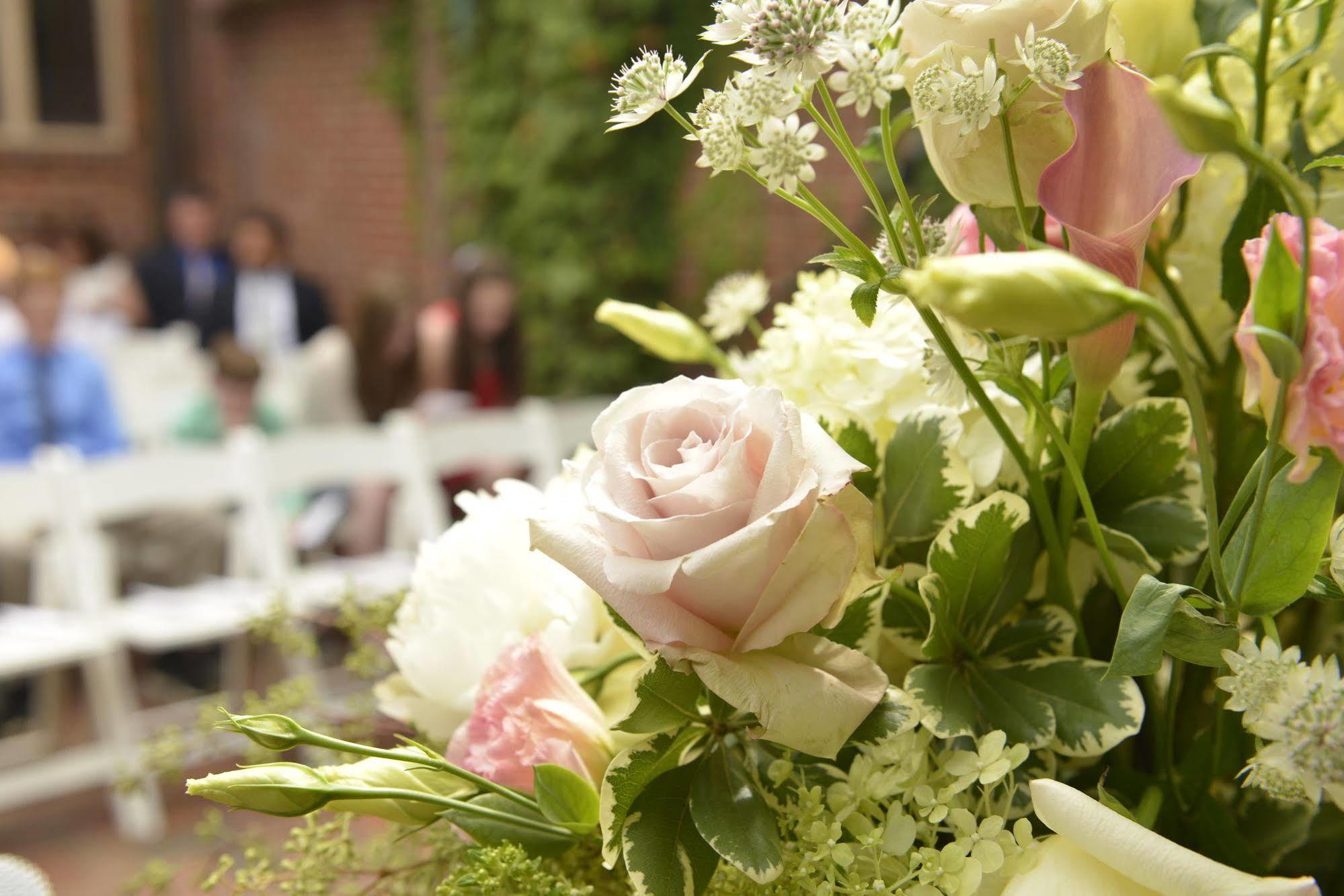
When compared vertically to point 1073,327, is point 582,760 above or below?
below

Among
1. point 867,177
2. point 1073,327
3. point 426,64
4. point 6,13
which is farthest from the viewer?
point 6,13

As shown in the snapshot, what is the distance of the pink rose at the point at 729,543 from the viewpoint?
0.37 metres

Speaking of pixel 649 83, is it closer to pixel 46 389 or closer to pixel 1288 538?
pixel 1288 538

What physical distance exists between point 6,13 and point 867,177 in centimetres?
786

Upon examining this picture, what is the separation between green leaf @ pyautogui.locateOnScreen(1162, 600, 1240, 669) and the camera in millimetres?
351

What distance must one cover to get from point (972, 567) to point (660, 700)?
120 millimetres

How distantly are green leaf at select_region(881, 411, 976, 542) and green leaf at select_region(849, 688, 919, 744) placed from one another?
8 cm

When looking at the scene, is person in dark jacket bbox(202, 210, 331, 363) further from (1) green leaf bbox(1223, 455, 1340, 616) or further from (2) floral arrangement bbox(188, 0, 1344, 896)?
(1) green leaf bbox(1223, 455, 1340, 616)

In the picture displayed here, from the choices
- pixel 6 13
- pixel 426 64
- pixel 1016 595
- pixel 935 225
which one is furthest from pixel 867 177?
pixel 6 13

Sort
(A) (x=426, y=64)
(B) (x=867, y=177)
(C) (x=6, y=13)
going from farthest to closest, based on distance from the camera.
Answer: (C) (x=6, y=13)
(A) (x=426, y=64)
(B) (x=867, y=177)

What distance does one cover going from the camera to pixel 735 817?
0.41 m

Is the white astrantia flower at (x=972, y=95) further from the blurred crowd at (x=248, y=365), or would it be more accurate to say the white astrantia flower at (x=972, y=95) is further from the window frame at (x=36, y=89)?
the window frame at (x=36, y=89)

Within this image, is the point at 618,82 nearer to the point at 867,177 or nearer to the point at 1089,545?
the point at 867,177

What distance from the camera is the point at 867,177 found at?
1.28ft
